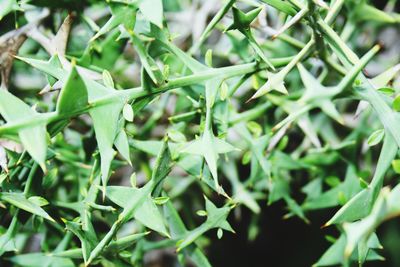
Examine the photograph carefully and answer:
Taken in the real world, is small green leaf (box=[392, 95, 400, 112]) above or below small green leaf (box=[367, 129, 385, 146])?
above

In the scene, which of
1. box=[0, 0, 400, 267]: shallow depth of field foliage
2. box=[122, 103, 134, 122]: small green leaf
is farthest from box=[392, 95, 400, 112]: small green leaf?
box=[122, 103, 134, 122]: small green leaf

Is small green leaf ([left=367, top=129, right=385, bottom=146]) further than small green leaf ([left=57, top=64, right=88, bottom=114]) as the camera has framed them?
Yes

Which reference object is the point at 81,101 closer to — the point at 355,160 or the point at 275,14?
the point at 355,160

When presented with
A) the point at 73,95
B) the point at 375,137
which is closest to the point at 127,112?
the point at 73,95

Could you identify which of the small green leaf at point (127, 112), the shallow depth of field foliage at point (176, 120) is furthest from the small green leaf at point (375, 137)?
the small green leaf at point (127, 112)

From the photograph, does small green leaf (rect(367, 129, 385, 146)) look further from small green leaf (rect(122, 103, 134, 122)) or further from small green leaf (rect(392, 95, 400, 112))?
small green leaf (rect(122, 103, 134, 122))

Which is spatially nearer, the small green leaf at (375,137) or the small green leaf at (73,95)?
the small green leaf at (73,95)

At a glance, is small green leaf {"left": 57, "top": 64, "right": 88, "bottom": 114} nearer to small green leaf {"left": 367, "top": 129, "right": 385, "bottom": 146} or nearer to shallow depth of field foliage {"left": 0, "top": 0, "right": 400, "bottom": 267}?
shallow depth of field foliage {"left": 0, "top": 0, "right": 400, "bottom": 267}

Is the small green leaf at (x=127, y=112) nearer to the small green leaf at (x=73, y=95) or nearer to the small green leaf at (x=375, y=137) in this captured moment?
the small green leaf at (x=73, y=95)
